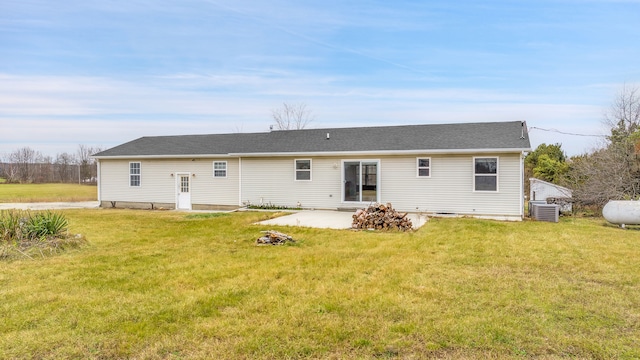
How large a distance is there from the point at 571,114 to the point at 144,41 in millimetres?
21284

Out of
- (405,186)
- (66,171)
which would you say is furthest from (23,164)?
(405,186)

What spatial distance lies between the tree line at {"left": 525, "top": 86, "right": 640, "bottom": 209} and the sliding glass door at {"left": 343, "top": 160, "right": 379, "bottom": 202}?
844cm

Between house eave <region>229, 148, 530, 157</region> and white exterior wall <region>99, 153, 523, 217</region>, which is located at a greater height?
house eave <region>229, 148, 530, 157</region>

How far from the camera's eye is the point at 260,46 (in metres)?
17.5

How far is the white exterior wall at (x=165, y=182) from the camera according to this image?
54.1ft

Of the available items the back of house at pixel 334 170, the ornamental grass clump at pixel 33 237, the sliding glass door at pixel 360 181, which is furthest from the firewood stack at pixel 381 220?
the ornamental grass clump at pixel 33 237

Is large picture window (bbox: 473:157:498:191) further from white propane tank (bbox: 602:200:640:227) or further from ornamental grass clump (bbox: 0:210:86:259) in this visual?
ornamental grass clump (bbox: 0:210:86:259)

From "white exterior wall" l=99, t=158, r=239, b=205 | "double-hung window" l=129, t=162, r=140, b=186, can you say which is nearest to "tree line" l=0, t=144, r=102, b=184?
"white exterior wall" l=99, t=158, r=239, b=205

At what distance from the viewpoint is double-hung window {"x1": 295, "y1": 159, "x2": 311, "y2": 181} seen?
15281 mm

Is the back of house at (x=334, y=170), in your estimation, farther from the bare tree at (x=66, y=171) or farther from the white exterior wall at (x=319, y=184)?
the bare tree at (x=66, y=171)

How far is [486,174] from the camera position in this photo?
42.4 ft

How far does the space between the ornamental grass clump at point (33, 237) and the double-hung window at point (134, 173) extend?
10.0 metres

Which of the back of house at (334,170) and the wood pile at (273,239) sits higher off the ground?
the back of house at (334,170)

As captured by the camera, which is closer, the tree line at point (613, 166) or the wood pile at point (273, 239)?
the wood pile at point (273, 239)
